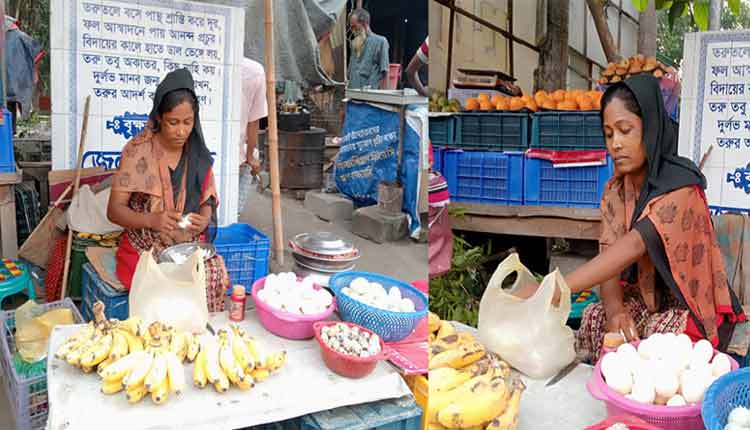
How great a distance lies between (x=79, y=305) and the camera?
3.36 metres

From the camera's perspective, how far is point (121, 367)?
5.32ft

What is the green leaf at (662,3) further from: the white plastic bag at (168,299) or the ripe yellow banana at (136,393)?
the ripe yellow banana at (136,393)

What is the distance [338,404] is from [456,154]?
211cm

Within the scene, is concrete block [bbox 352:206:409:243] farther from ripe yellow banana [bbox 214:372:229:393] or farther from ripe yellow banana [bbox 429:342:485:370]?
ripe yellow banana [bbox 214:372:229:393]

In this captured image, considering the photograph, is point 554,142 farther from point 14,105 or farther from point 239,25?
point 14,105

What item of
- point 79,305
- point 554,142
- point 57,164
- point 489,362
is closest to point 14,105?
point 57,164

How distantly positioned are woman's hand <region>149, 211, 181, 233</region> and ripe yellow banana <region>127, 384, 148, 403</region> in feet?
4.08

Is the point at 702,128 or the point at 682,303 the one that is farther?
the point at 702,128

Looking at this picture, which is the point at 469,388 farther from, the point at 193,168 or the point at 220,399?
the point at 193,168

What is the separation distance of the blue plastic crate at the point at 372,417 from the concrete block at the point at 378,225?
0.62 metres

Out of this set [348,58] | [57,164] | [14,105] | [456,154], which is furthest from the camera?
[14,105]

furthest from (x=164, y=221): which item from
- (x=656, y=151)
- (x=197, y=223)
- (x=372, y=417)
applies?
(x=656, y=151)

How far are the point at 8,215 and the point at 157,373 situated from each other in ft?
7.36

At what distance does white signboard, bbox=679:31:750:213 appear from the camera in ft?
9.44
